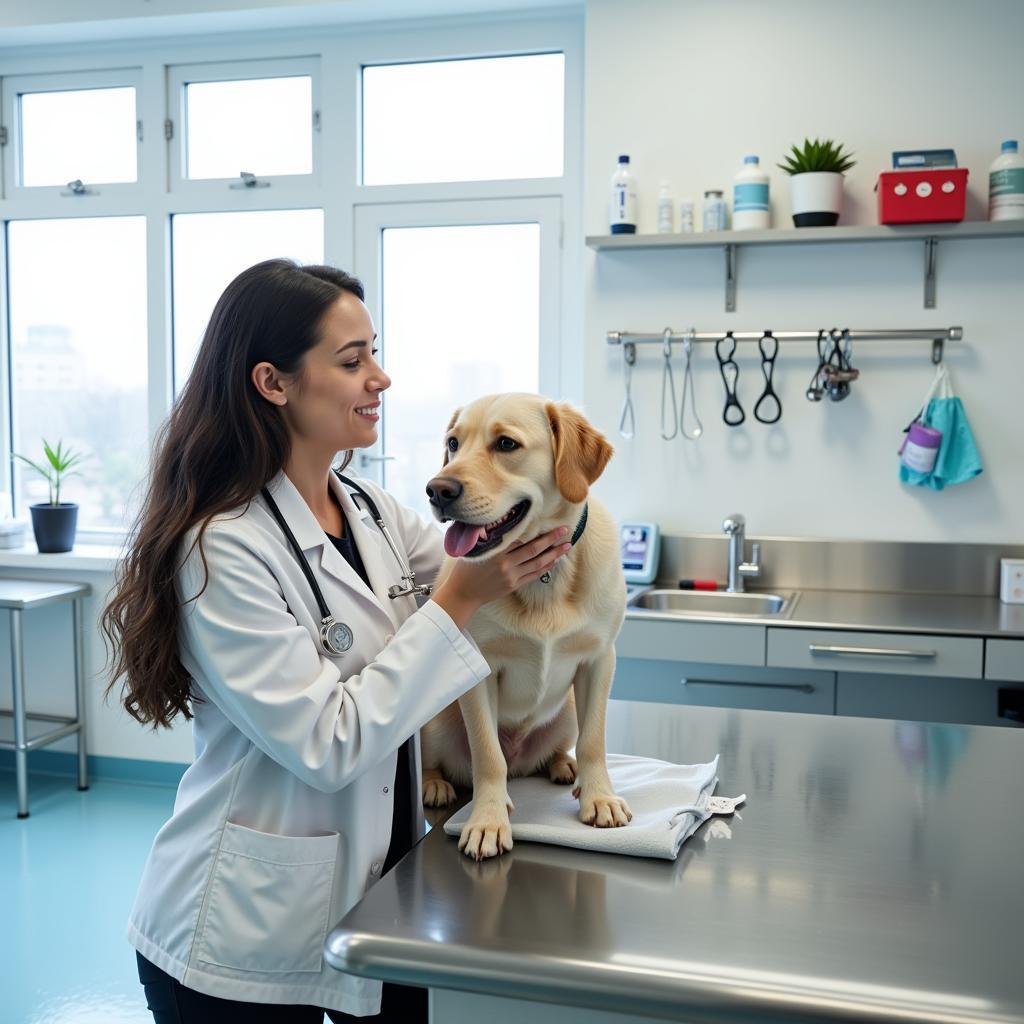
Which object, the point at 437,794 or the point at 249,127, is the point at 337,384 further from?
the point at 249,127

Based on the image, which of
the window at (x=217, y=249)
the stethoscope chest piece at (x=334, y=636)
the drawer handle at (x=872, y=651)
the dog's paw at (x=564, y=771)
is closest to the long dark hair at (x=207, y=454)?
the stethoscope chest piece at (x=334, y=636)

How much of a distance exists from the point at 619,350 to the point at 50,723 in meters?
2.69

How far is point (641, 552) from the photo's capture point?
3.25 meters

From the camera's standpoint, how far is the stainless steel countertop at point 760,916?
2.80 feet

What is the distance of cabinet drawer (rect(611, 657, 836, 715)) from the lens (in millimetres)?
2807

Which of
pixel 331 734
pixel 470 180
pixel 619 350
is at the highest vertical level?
pixel 470 180

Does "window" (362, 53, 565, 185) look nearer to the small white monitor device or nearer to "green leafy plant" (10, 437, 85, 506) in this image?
the small white monitor device

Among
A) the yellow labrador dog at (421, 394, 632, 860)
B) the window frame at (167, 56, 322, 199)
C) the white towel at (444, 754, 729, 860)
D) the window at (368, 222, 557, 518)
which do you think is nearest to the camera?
the white towel at (444, 754, 729, 860)

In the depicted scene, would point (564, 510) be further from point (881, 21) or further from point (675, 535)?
point (881, 21)

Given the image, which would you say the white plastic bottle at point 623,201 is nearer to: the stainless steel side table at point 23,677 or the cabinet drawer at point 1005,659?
the cabinet drawer at point 1005,659

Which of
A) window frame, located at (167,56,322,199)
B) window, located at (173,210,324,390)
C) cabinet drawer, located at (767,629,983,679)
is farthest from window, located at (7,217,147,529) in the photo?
cabinet drawer, located at (767,629,983,679)

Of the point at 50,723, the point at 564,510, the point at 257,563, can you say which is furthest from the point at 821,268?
the point at 50,723

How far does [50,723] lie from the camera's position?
4.05 meters

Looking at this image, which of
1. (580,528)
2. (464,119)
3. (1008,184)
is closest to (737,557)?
(1008,184)
